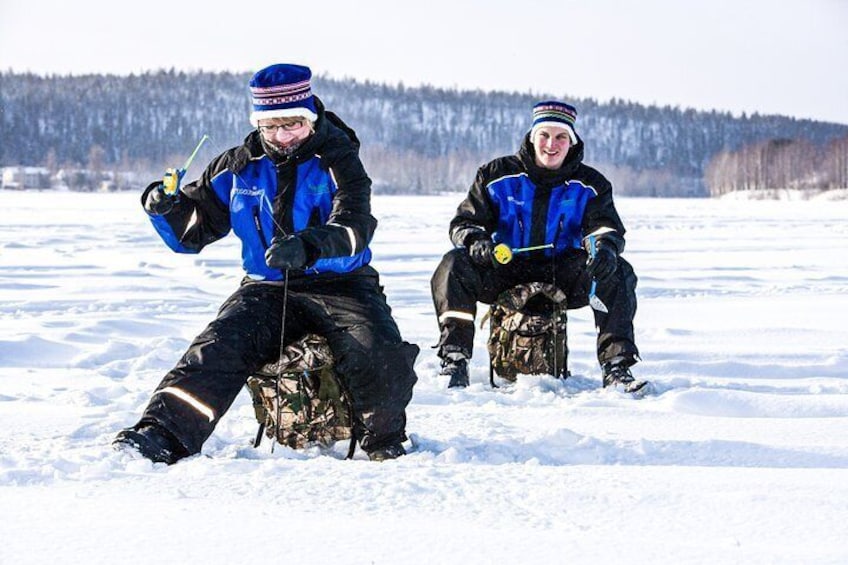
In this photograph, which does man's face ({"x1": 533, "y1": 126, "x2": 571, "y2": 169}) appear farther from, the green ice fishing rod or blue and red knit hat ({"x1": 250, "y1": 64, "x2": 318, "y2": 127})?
the green ice fishing rod

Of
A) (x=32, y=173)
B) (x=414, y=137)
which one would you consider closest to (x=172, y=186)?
(x=32, y=173)

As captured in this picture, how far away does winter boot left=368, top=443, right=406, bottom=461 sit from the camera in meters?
3.15

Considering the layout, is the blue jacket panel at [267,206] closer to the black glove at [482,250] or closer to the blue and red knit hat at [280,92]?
the blue and red knit hat at [280,92]

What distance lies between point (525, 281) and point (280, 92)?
1.85 metres

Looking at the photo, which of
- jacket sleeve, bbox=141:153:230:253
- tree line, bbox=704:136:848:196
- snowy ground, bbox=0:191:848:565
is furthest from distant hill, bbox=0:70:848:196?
jacket sleeve, bbox=141:153:230:253

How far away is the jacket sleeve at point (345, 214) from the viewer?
3.16 m

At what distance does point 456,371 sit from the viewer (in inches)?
175

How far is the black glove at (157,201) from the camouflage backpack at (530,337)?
1773 mm

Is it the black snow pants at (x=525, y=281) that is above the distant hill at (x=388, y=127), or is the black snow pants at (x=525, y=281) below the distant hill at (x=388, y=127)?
below

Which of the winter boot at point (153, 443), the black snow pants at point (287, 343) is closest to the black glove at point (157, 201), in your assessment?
the black snow pants at point (287, 343)

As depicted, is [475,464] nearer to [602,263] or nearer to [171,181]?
[171,181]

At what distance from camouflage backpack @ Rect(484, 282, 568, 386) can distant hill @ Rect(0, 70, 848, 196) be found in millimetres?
85502

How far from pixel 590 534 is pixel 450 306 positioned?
100 inches

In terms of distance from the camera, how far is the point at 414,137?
436 ft
